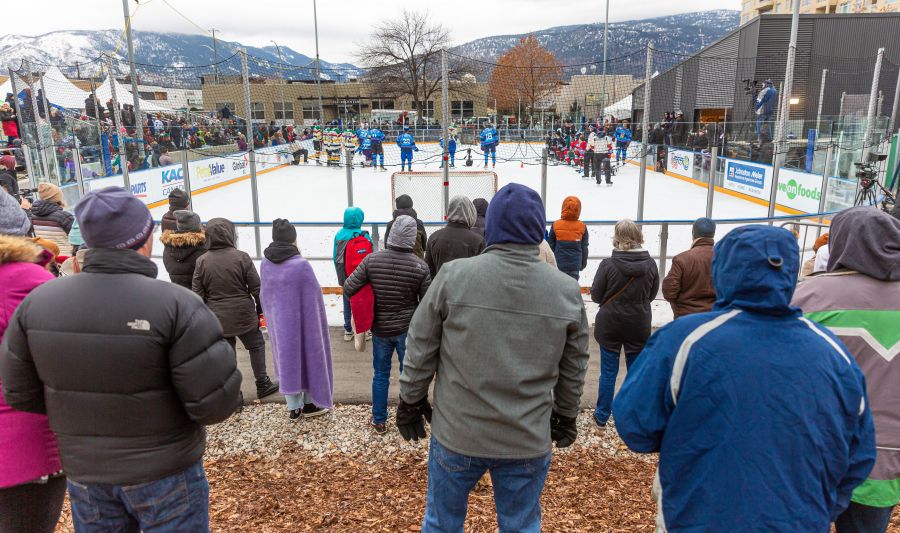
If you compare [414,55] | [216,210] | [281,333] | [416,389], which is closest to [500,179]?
[216,210]

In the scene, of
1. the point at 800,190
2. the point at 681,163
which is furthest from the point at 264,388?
the point at 681,163

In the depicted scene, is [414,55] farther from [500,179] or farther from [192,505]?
[192,505]

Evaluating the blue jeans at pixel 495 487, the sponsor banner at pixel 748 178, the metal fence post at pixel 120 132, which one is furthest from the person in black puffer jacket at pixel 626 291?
the sponsor banner at pixel 748 178

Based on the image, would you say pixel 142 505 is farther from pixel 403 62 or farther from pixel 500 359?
pixel 403 62

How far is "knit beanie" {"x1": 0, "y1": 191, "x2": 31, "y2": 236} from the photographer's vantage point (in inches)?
105

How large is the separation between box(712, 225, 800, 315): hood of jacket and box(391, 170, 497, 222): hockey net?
748cm

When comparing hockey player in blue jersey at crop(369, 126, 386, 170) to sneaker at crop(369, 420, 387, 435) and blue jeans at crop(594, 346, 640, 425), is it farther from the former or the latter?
blue jeans at crop(594, 346, 640, 425)

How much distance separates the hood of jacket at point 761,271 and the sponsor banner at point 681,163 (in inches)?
736

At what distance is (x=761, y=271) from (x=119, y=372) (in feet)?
6.39

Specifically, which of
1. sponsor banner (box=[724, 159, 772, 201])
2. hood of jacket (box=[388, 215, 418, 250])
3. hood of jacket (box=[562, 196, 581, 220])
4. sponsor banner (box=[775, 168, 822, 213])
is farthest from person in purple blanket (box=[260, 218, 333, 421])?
sponsor banner (box=[724, 159, 772, 201])

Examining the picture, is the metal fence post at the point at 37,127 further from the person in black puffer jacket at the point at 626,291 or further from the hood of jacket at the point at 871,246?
the hood of jacket at the point at 871,246

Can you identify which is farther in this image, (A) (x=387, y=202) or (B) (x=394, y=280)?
(A) (x=387, y=202)

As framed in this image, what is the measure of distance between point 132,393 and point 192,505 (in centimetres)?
48

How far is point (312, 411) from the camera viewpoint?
4508 mm
